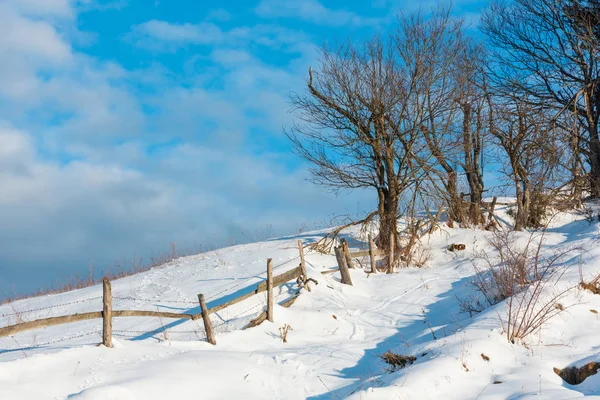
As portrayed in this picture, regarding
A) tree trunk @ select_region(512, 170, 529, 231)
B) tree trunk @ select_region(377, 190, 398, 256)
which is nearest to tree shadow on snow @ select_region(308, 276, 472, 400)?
tree trunk @ select_region(377, 190, 398, 256)

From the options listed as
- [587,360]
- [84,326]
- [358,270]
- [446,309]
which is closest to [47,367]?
[84,326]

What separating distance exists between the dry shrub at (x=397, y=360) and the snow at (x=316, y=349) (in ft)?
0.61

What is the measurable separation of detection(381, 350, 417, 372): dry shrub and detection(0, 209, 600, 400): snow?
19 centimetres

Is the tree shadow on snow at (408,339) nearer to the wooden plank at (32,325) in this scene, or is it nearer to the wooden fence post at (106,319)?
the wooden fence post at (106,319)

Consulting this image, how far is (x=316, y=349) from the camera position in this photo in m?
8.96

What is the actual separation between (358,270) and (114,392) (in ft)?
35.1

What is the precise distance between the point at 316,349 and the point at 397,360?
2.06 m

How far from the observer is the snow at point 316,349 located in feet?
19.7

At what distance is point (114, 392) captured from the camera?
5703 mm

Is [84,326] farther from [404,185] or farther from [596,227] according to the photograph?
[596,227]

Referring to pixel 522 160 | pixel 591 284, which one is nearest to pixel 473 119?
pixel 522 160

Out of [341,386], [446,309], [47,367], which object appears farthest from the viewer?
[446,309]

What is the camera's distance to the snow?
236 inches

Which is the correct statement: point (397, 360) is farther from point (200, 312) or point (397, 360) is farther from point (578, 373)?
point (200, 312)
